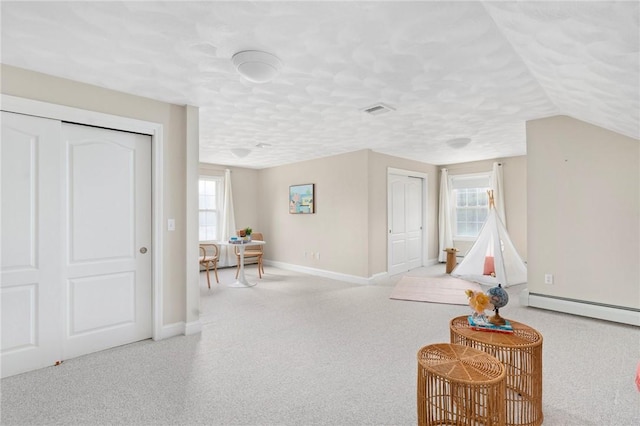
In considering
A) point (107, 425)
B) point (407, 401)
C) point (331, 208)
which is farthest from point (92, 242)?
point (331, 208)

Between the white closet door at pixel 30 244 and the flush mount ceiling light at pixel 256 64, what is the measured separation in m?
1.65

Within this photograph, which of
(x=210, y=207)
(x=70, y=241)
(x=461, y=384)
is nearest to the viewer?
(x=461, y=384)

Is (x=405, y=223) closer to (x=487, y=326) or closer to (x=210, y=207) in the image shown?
(x=210, y=207)

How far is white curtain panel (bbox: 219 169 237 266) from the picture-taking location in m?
7.18

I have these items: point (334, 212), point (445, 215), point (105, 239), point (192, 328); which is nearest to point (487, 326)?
point (192, 328)

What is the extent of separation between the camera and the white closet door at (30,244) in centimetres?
247

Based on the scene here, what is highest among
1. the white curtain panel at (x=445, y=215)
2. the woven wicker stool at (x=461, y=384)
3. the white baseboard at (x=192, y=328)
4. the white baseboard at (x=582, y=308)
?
the white curtain panel at (x=445, y=215)

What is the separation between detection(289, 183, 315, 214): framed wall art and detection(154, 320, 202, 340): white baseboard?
3.60 metres

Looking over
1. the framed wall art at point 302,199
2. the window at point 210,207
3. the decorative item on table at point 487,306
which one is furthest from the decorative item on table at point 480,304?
the window at point 210,207

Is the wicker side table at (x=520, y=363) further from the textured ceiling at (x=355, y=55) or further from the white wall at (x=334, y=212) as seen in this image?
the white wall at (x=334, y=212)

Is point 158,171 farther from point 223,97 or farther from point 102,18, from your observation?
point 102,18

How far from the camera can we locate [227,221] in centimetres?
722

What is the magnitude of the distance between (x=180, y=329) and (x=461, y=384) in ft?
9.22

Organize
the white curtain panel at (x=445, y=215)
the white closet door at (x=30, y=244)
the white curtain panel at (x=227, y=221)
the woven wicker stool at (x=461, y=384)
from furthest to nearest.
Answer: the white curtain panel at (x=445, y=215), the white curtain panel at (x=227, y=221), the white closet door at (x=30, y=244), the woven wicker stool at (x=461, y=384)
